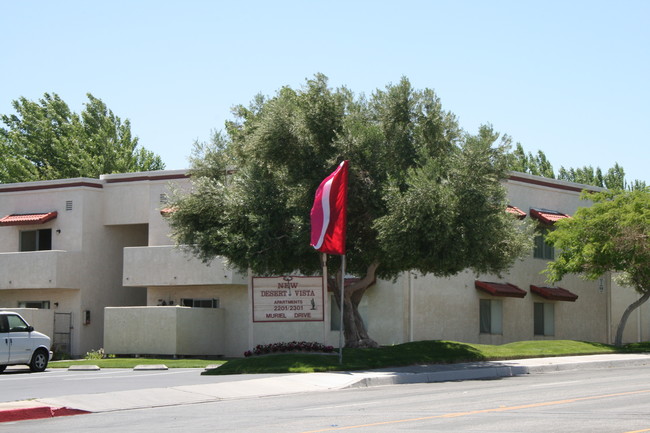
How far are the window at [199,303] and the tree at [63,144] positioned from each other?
2370cm

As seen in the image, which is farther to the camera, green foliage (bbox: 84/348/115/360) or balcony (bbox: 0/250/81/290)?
balcony (bbox: 0/250/81/290)

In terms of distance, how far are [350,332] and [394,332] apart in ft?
21.6

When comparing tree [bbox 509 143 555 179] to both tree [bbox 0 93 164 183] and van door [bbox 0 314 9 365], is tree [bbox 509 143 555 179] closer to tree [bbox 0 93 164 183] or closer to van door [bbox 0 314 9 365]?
tree [bbox 0 93 164 183]

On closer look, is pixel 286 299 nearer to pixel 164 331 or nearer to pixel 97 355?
pixel 164 331

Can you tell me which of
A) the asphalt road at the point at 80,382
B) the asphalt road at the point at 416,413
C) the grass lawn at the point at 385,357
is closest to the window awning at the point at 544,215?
the grass lawn at the point at 385,357

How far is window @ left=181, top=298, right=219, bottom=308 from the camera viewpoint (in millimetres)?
38812

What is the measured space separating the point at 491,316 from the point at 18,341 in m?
19.4

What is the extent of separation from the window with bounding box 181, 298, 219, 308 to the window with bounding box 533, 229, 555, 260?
1408 cm

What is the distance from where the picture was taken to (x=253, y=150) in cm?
2819

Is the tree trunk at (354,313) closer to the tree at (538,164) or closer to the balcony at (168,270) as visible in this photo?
the balcony at (168,270)

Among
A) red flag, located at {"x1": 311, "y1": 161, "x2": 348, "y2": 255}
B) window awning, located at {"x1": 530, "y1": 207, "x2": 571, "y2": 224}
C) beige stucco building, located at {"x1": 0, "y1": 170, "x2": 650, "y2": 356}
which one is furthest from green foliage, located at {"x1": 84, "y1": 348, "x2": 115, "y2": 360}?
window awning, located at {"x1": 530, "y1": 207, "x2": 571, "y2": 224}

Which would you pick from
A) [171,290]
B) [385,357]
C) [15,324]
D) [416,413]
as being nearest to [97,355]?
[171,290]

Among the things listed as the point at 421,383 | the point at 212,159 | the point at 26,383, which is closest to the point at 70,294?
the point at 212,159

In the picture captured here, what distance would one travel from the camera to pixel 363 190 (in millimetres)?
27141
